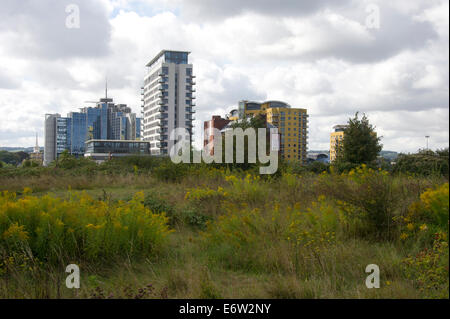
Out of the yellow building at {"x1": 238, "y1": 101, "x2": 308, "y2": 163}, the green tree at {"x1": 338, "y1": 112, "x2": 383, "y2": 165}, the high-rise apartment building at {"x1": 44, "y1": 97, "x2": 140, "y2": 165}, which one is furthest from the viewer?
the yellow building at {"x1": 238, "y1": 101, "x2": 308, "y2": 163}

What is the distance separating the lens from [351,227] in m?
5.39

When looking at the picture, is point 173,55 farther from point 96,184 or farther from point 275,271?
point 275,271

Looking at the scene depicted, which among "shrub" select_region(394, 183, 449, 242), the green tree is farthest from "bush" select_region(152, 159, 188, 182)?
the green tree

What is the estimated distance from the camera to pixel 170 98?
100 m

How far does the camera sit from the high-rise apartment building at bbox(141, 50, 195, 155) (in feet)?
327

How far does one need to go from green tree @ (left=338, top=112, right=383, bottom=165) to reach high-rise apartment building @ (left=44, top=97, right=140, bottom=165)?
6901 centimetres

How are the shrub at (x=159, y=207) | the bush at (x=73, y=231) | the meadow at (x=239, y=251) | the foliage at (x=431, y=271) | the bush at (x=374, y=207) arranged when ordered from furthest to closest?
the shrub at (x=159, y=207) < the bush at (x=374, y=207) < the bush at (x=73, y=231) < the meadow at (x=239, y=251) < the foliage at (x=431, y=271)

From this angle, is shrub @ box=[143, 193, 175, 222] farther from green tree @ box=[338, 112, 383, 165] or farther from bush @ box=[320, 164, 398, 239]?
green tree @ box=[338, 112, 383, 165]

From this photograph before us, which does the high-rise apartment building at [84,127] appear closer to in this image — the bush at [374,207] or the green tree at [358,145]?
the green tree at [358,145]

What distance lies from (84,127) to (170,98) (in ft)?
121

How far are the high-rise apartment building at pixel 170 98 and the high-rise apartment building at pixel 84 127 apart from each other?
63.9 feet

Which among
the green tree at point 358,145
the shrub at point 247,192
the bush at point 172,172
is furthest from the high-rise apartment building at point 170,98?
the shrub at point 247,192

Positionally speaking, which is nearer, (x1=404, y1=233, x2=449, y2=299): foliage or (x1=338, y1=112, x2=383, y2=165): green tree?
(x1=404, y1=233, x2=449, y2=299): foliage

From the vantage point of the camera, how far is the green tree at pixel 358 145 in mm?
21703
